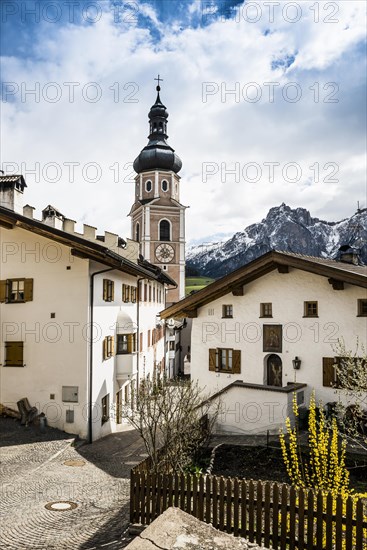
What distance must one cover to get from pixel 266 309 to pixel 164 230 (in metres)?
41.4

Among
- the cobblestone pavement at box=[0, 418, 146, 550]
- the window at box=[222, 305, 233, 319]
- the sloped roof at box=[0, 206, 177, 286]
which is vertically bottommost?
the cobblestone pavement at box=[0, 418, 146, 550]

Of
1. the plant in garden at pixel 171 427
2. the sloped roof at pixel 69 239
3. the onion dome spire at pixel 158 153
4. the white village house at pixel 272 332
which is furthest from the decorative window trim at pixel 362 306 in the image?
the onion dome spire at pixel 158 153

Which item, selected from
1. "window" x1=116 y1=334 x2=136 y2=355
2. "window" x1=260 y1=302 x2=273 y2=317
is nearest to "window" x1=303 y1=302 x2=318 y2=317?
"window" x1=260 y1=302 x2=273 y2=317

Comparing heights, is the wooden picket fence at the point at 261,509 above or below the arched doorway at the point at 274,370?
below

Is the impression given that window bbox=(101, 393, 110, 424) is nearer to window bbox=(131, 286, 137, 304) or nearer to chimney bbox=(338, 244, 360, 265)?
window bbox=(131, 286, 137, 304)

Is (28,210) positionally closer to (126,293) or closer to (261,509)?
(126,293)

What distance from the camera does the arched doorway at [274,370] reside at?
19438 millimetres

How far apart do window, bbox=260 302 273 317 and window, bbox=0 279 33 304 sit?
9.67m

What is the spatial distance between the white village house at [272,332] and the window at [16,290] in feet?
21.0

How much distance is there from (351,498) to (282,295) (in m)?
12.6

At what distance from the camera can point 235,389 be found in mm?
18766

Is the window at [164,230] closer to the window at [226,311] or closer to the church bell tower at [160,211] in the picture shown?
the church bell tower at [160,211]

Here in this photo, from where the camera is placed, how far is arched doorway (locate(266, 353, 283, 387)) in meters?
19.4

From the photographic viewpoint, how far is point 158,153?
6216 centimetres
